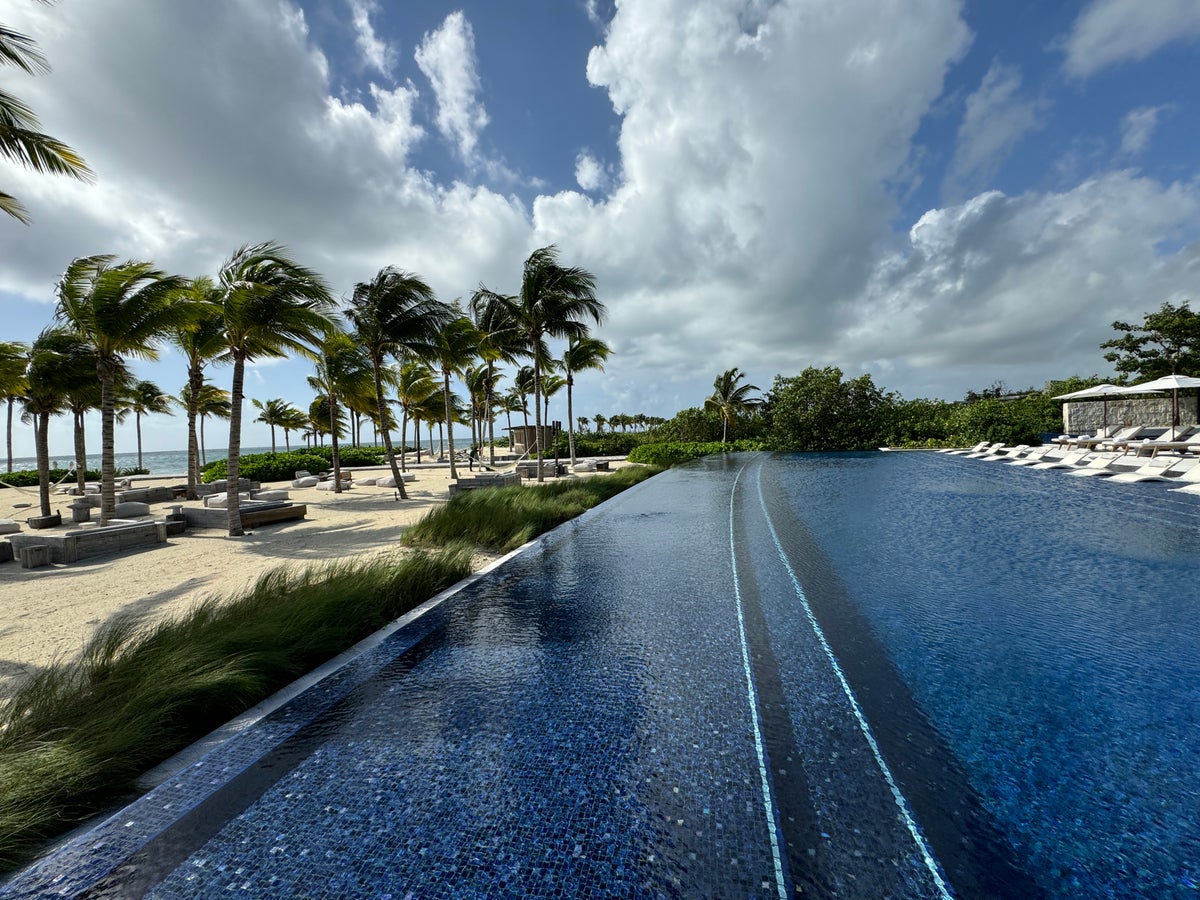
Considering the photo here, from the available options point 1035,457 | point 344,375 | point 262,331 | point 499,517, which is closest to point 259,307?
point 262,331

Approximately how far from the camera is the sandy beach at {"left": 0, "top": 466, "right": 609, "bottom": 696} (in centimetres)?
441

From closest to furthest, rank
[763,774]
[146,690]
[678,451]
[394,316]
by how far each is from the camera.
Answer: [763,774] < [146,690] < [394,316] < [678,451]

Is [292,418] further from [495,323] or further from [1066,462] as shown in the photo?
[1066,462]

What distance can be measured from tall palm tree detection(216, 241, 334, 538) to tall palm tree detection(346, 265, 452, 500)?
3668mm

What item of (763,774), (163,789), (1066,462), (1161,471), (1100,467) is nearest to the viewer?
(163,789)

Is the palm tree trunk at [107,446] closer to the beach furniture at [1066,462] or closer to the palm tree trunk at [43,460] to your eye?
the palm tree trunk at [43,460]

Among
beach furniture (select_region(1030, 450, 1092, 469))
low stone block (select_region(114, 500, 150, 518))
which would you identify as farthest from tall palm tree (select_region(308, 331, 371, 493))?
beach furniture (select_region(1030, 450, 1092, 469))

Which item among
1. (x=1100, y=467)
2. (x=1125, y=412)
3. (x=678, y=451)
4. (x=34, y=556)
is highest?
(x=1125, y=412)

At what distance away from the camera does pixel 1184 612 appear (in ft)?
14.4

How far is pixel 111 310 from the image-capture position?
971 centimetres

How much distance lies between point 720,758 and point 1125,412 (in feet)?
113

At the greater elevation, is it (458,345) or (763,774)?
(458,345)

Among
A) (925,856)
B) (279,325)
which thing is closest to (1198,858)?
(925,856)

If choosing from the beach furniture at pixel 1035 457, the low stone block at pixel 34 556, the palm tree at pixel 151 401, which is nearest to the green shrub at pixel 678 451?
the beach furniture at pixel 1035 457
